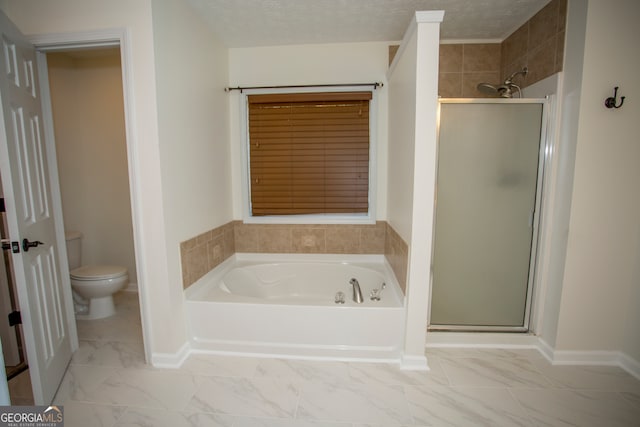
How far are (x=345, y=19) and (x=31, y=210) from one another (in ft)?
7.59

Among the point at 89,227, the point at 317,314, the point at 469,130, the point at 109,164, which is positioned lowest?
the point at 317,314

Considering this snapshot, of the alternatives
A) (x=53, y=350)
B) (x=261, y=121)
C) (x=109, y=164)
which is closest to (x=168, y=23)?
(x=261, y=121)

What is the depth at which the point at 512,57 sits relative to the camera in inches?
88.0

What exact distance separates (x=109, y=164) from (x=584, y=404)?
414 centimetres

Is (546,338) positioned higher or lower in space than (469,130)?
lower

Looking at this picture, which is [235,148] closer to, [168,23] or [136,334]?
[168,23]

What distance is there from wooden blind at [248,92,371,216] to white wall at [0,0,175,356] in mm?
1099

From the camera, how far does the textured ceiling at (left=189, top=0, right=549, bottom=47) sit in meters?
1.86

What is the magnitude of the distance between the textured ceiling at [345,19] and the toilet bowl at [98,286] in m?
2.26

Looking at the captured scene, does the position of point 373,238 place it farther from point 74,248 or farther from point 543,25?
point 74,248

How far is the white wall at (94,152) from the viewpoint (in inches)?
108

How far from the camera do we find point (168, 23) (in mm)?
1645

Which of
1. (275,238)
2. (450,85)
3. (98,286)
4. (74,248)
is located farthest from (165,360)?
(450,85)

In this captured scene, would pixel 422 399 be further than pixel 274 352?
No
